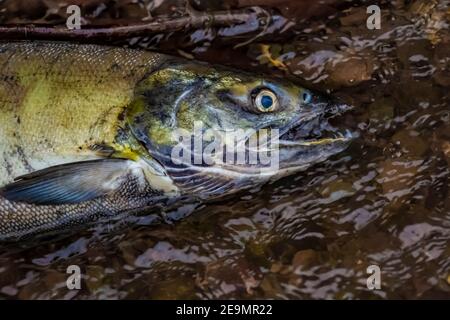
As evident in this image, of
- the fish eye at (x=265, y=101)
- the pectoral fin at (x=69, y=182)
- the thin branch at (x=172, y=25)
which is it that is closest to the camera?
the pectoral fin at (x=69, y=182)

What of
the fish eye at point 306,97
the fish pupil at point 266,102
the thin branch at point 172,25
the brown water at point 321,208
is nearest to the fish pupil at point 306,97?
the fish eye at point 306,97

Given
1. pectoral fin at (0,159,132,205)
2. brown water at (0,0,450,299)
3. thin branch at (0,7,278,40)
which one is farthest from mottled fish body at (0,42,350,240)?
thin branch at (0,7,278,40)

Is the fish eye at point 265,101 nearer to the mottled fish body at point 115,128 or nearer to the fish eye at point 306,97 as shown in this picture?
the mottled fish body at point 115,128

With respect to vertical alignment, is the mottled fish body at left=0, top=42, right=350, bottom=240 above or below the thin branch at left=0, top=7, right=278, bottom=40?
below

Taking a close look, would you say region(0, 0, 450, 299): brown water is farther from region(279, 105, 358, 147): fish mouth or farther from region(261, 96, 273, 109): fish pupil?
region(261, 96, 273, 109): fish pupil
